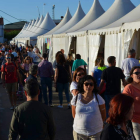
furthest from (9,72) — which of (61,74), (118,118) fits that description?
(118,118)

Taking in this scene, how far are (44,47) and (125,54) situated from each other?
46.6ft

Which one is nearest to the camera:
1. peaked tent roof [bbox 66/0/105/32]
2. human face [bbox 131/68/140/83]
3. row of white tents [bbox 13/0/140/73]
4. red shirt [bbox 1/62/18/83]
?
human face [bbox 131/68/140/83]

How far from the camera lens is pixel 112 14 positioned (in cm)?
1328

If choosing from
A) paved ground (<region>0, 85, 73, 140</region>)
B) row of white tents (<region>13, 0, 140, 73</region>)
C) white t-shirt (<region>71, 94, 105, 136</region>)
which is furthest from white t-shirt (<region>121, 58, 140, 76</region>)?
white t-shirt (<region>71, 94, 105, 136</region>)

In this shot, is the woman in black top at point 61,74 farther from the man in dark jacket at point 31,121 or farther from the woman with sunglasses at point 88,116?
the man in dark jacket at point 31,121

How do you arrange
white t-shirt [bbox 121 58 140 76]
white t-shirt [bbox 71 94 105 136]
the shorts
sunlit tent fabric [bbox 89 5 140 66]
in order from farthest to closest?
1. sunlit tent fabric [bbox 89 5 140 66]
2. the shorts
3. white t-shirt [bbox 121 58 140 76]
4. white t-shirt [bbox 71 94 105 136]

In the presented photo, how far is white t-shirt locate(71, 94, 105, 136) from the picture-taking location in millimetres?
3664

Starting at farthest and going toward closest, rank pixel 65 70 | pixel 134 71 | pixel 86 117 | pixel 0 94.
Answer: pixel 0 94 → pixel 65 70 → pixel 134 71 → pixel 86 117

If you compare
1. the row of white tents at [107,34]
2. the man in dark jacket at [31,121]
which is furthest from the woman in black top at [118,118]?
the row of white tents at [107,34]

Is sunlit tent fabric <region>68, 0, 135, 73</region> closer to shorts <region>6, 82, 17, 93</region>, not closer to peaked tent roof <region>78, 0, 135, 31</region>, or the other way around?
peaked tent roof <region>78, 0, 135, 31</region>

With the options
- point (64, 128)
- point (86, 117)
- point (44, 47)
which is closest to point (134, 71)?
point (86, 117)

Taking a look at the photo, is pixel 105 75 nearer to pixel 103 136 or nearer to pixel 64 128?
pixel 64 128

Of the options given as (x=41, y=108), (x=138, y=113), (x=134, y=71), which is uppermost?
(x=134, y=71)

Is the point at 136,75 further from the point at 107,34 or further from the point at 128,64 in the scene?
the point at 107,34
